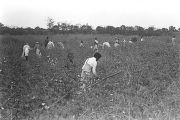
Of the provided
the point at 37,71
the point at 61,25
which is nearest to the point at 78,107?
the point at 37,71

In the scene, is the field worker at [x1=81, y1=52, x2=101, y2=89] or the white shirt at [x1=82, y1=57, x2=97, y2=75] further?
the white shirt at [x1=82, y1=57, x2=97, y2=75]

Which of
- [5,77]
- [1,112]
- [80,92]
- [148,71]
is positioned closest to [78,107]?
[80,92]

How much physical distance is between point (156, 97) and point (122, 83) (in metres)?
1.56

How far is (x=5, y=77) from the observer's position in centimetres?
723

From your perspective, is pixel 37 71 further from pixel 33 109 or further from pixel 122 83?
pixel 33 109

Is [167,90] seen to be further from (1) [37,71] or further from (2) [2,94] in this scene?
(1) [37,71]

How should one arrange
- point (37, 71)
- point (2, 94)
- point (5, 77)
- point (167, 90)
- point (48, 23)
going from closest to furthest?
point (2, 94), point (167, 90), point (5, 77), point (37, 71), point (48, 23)

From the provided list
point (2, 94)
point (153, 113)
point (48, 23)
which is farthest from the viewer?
point (48, 23)

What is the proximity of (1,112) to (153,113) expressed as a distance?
194cm

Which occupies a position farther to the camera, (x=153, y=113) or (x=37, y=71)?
(x=37, y=71)

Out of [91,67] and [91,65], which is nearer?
[91,65]

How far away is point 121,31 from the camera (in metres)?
47.0

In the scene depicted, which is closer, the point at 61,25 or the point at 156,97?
the point at 156,97

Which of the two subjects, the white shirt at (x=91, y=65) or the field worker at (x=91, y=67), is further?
the white shirt at (x=91, y=65)
